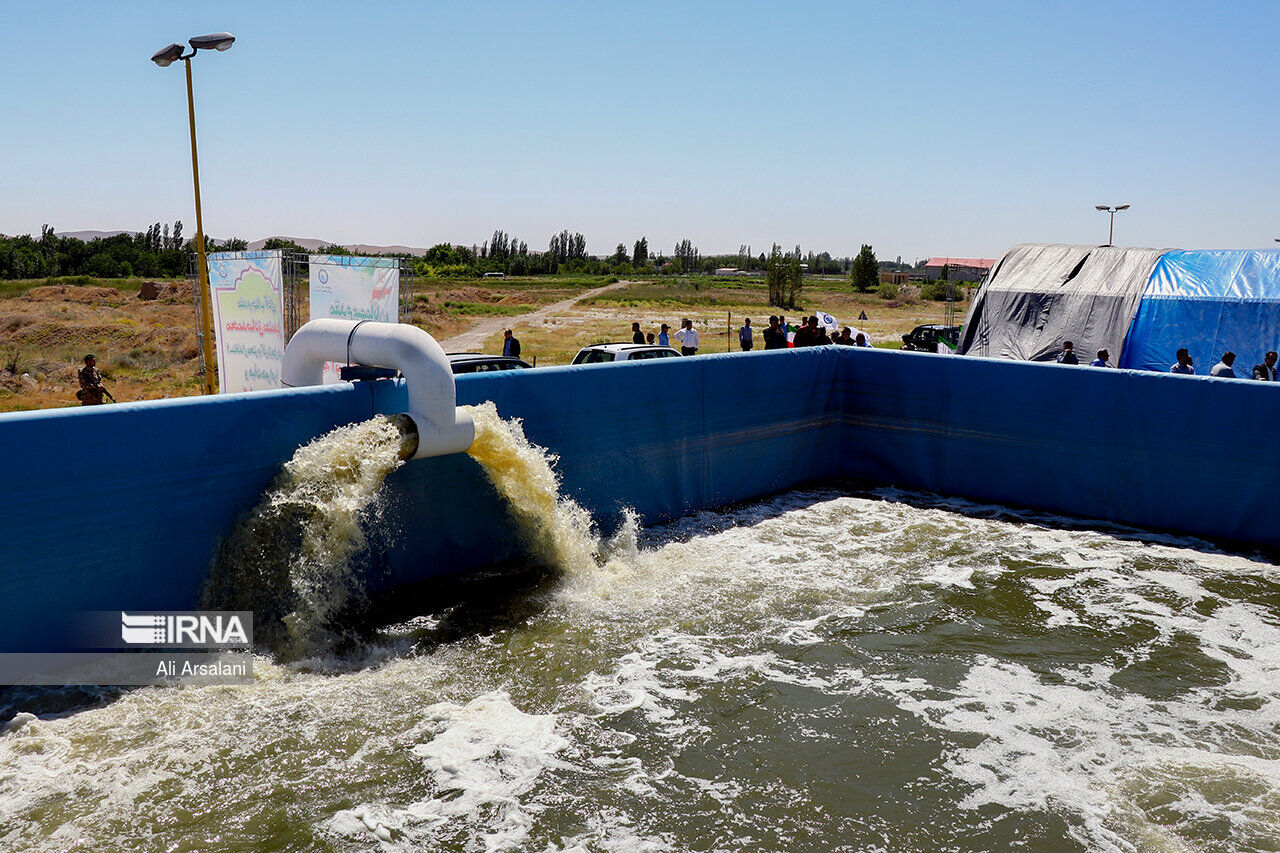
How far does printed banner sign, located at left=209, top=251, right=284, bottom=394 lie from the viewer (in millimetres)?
14539

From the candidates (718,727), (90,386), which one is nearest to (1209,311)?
(718,727)

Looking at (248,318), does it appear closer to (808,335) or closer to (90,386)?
(90,386)

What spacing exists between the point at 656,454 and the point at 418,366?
13.5ft

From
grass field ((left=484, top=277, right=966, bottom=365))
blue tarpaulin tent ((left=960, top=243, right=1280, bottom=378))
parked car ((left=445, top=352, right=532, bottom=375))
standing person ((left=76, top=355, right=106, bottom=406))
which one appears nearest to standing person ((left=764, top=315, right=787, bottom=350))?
blue tarpaulin tent ((left=960, top=243, right=1280, bottom=378))

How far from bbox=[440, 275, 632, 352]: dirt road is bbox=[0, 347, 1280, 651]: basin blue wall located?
21.3 meters

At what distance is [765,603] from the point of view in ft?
29.8

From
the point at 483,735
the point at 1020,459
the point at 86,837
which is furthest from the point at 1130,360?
the point at 86,837

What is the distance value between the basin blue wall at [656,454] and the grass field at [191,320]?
14.7 feet

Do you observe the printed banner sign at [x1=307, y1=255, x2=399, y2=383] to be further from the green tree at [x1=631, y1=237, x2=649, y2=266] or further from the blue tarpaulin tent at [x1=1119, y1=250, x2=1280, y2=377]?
the green tree at [x1=631, y1=237, x2=649, y2=266]

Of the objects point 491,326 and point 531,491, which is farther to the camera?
point 491,326

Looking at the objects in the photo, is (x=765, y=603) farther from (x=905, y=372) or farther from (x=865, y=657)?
(x=905, y=372)

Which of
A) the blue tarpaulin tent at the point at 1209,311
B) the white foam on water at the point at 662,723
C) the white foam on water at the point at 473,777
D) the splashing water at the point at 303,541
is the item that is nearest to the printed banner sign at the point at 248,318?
the white foam on water at the point at 662,723

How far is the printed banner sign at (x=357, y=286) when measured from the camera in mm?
14055

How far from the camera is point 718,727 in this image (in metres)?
6.79
